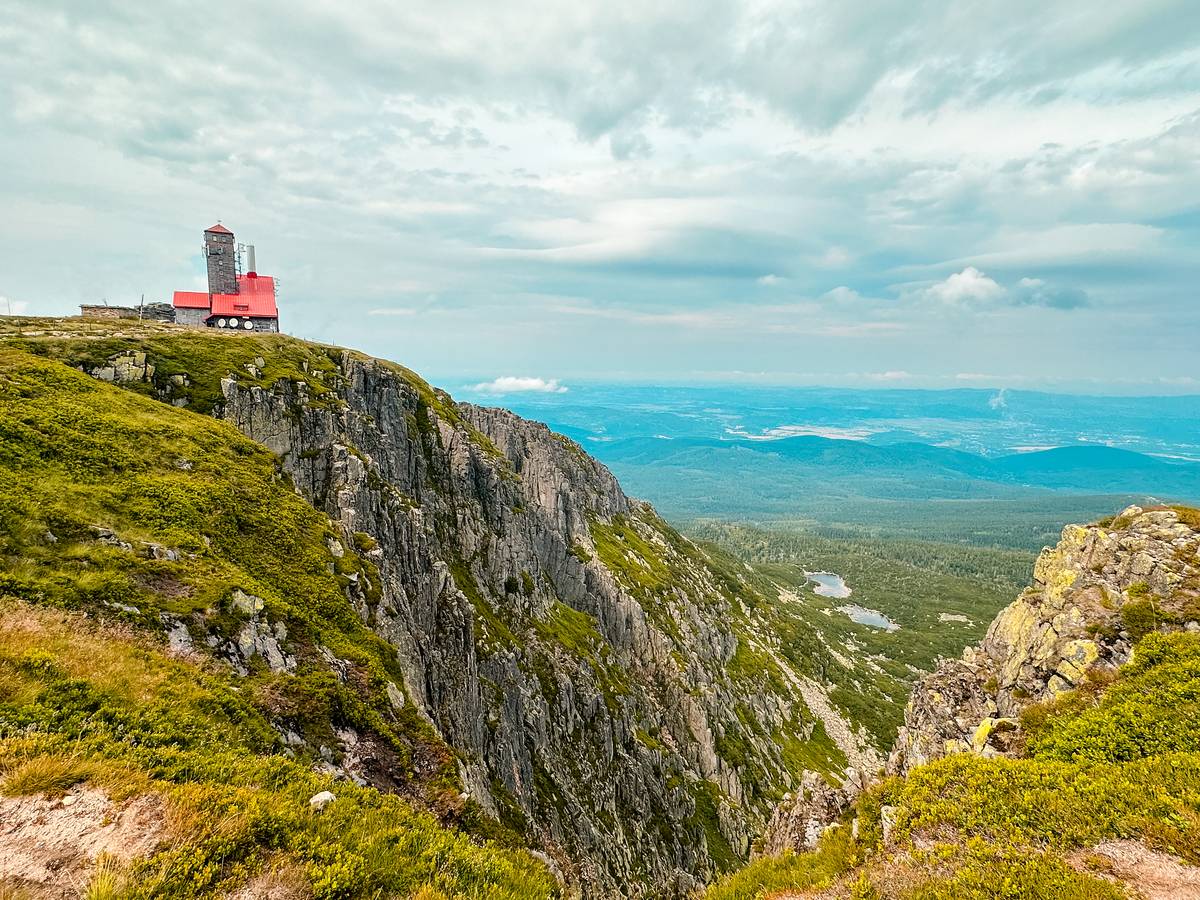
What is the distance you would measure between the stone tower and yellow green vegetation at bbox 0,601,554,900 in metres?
96.0

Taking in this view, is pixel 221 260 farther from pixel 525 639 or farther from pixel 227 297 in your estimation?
pixel 525 639

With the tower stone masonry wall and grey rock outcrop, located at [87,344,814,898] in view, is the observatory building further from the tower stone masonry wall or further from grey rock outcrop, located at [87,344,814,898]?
grey rock outcrop, located at [87,344,814,898]

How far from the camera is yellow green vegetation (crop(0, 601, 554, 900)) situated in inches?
404

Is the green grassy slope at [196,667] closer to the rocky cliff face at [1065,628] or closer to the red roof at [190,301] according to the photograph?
the rocky cliff face at [1065,628]

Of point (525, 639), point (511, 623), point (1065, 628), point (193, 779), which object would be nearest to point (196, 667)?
point (193, 779)

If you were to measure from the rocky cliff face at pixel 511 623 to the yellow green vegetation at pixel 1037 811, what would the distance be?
16.7 m

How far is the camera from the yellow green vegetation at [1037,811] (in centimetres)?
1195

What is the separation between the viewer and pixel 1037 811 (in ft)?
45.5

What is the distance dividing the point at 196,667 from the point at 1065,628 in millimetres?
39180

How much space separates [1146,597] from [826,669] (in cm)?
19828

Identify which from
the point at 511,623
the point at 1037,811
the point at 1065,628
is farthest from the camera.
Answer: the point at 511,623

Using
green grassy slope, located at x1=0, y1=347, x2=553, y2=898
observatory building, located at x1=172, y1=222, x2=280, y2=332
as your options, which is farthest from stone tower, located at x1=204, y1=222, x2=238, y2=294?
green grassy slope, located at x1=0, y1=347, x2=553, y2=898

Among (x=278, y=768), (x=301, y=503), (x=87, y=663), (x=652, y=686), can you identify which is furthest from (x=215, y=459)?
(x=652, y=686)

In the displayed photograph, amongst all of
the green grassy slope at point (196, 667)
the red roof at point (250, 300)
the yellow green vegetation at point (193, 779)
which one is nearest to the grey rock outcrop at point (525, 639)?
the green grassy slope at point (196, 667)
